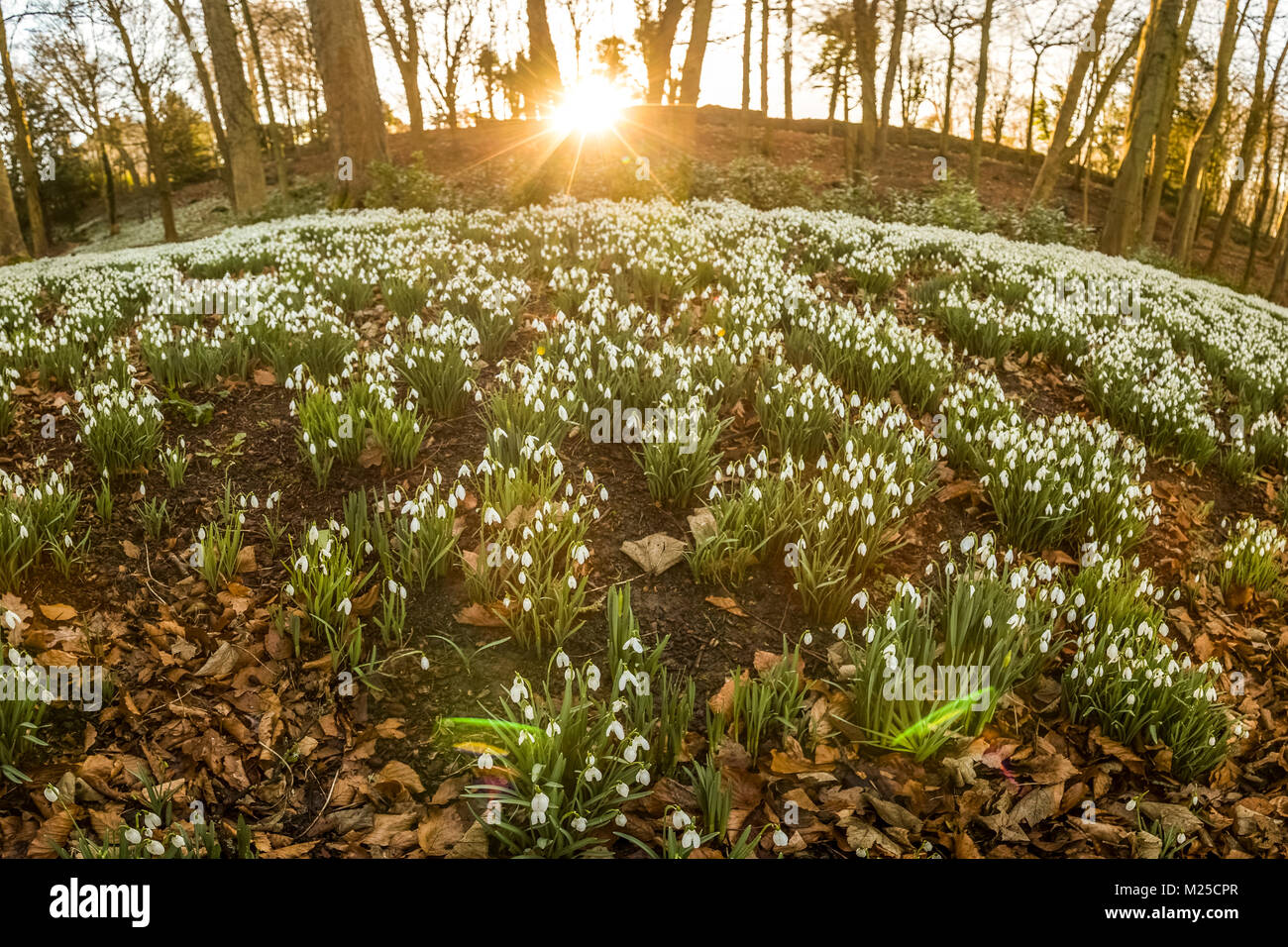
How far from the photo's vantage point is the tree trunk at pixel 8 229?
567 inches

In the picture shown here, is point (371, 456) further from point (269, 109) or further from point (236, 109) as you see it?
point (269, 109)

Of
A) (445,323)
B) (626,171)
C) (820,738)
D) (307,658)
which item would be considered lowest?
(820,738)

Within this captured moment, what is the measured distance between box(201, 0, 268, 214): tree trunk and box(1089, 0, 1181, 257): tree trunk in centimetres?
1809

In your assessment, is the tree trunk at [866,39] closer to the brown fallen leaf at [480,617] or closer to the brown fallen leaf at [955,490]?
the brown fallen leaf at [955,490]

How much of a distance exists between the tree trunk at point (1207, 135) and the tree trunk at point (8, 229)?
27.3 meters

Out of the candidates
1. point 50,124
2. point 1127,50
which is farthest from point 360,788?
point 50,124

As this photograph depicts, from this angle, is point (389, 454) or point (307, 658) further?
point (389, 454)

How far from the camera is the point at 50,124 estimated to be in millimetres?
29500

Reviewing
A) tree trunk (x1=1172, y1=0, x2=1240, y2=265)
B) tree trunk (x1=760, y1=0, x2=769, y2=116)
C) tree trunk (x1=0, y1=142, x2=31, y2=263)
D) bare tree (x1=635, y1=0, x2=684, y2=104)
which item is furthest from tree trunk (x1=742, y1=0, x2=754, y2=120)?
tree trunk (x1=0, y1=142, x2=31, y2=263)

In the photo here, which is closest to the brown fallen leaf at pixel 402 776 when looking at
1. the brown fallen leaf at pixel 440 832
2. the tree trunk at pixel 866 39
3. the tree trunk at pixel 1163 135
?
the brown fallen leaf at pixel 440 832

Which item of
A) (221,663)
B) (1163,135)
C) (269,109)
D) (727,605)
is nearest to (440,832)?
(221,663)

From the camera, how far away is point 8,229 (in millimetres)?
14617
